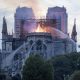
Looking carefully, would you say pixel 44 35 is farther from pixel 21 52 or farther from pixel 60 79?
pixel 60 79

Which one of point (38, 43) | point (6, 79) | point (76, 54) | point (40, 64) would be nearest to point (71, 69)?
point (76, 54)

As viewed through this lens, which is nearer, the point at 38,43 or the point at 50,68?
the point at 50,68

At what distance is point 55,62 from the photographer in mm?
138375

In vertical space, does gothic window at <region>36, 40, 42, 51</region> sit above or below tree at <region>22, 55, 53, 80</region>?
above

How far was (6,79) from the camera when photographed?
4392 inches

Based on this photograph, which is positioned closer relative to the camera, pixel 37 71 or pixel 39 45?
pixel 37 71

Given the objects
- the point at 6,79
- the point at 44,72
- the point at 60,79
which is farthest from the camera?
the point at 60,79

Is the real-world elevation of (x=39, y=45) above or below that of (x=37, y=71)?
above

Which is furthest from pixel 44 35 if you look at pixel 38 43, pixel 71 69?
pixel 71 69

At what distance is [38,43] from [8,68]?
16583 mm

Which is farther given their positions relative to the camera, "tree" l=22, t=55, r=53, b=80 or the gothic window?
the gothic window

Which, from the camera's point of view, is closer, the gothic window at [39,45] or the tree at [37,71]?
the tree at [37,71]

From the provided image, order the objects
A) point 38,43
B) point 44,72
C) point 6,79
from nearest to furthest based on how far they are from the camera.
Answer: point 44,72, point 6,79, point 38,43

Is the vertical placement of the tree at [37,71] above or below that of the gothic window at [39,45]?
below
